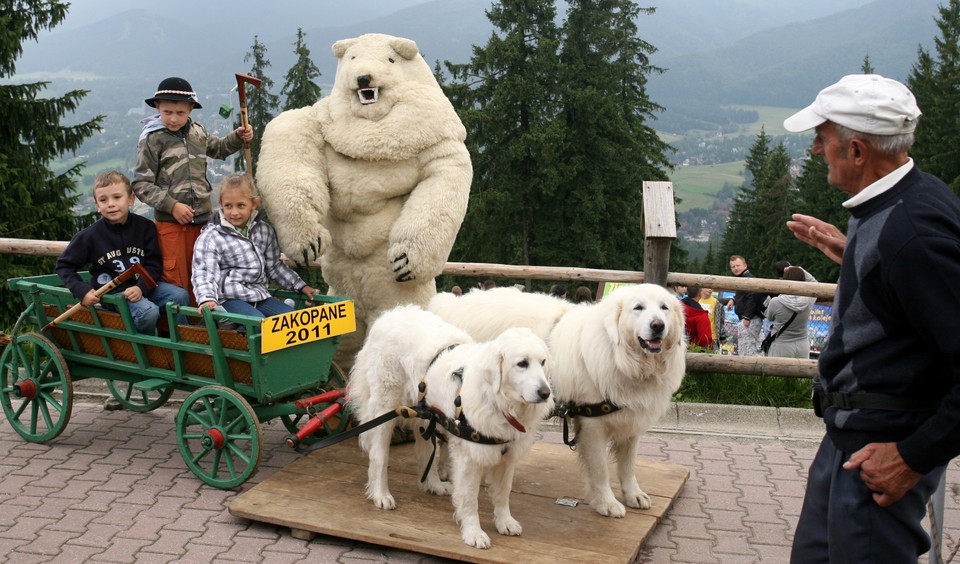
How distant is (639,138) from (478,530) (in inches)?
1311

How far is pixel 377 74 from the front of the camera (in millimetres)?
5441

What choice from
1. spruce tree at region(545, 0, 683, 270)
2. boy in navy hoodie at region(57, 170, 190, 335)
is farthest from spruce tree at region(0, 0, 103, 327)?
spruce tree at region(545, 0, 683, 270)

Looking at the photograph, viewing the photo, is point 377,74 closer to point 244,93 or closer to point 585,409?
point 244,93

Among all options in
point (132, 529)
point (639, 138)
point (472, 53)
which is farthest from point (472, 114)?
point (132, 529)

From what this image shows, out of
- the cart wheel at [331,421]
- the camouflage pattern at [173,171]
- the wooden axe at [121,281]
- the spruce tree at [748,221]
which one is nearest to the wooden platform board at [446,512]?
the cart wheel at [331,421]

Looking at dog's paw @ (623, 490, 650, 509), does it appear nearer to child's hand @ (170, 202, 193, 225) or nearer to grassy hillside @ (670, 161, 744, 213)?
child's hand @ (170, 202, 193, 225)

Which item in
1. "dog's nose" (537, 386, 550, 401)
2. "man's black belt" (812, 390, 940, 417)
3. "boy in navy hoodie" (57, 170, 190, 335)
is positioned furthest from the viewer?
"boy in navy hoodie" (57, 170, 190, 335)

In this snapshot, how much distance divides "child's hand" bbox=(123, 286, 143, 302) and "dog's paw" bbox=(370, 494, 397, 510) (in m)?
1.86

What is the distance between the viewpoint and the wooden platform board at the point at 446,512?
4.07 m

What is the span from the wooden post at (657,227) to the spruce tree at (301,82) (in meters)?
28.0

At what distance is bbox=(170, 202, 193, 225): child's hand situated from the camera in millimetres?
5344

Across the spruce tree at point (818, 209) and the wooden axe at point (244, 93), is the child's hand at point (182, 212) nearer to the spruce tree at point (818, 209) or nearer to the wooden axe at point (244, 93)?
the wooden axe at point (244, 93)

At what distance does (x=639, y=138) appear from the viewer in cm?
3588

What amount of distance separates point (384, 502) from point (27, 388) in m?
2.74
